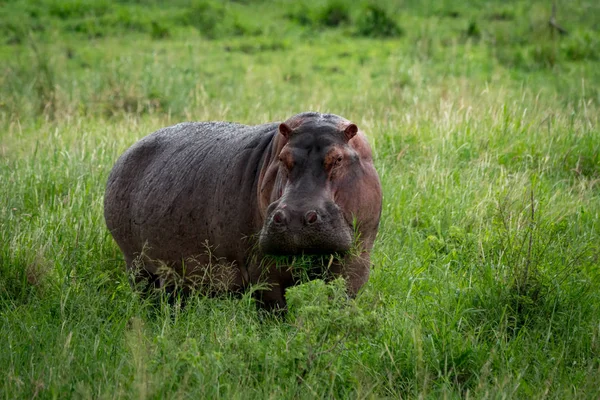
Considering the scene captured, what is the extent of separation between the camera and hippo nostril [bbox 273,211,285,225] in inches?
142

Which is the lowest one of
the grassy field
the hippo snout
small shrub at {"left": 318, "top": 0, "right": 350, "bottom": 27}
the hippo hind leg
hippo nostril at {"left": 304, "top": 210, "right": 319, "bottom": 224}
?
the hippo hind leg

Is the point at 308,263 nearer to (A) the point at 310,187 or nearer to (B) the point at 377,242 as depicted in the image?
(A) the point at 310,187

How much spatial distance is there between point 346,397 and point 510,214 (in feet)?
7.29

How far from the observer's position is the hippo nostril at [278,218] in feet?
11.8

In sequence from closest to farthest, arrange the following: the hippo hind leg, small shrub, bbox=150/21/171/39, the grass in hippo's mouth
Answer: the grass in hippo's mouth
the hippo hind leg
small shrub, bbox=150/21/171/39

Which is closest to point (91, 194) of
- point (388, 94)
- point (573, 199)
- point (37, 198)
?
point (37, 198)

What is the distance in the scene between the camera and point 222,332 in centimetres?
398

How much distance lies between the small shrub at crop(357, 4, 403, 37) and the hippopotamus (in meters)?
9.74

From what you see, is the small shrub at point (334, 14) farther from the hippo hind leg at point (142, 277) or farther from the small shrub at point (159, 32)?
the hippo hind leg at point (142, 277)

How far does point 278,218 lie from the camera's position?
3623 mm

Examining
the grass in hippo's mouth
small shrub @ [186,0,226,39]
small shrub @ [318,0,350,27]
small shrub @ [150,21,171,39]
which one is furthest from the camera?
small shrub @ [318,0,350,27]

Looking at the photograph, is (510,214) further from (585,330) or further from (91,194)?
(91,194)

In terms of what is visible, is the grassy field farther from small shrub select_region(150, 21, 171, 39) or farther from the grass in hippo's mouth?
small shrub select_region(150, 21, 171, 39)

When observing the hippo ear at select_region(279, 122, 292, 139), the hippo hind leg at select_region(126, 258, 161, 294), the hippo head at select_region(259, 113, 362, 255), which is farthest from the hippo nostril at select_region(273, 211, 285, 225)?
the hippo hind leg at select_region(126, 258, 161, 294)
